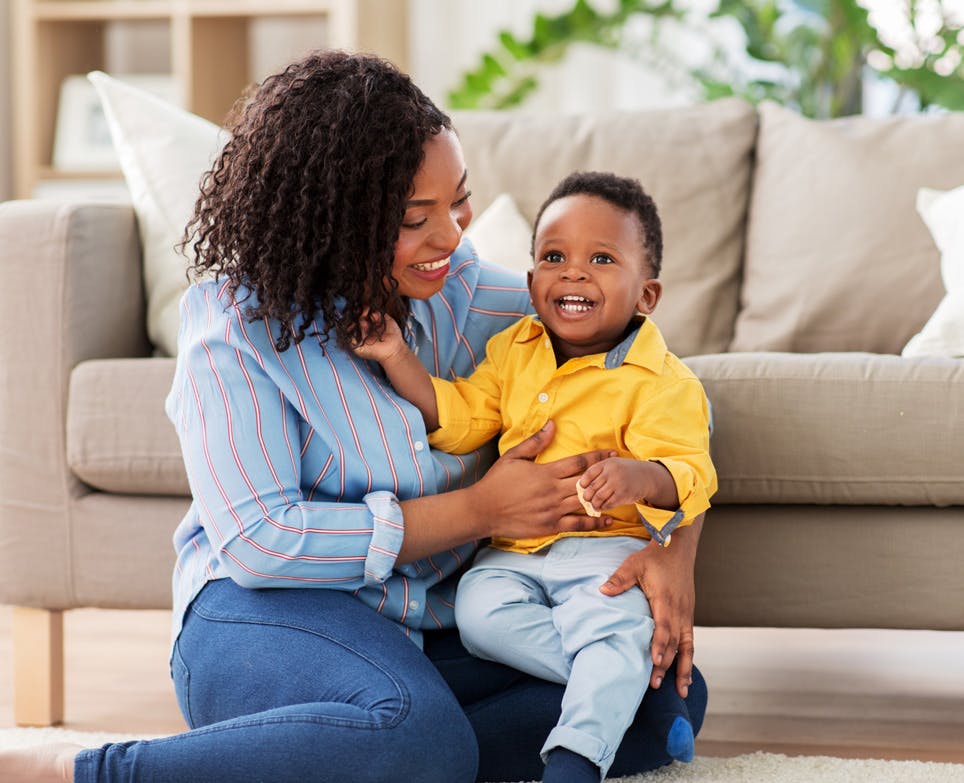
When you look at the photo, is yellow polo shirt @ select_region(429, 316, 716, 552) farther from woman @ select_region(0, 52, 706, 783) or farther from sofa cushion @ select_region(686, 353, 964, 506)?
sofa cushion @ select_region(686, 353, 964, 506)

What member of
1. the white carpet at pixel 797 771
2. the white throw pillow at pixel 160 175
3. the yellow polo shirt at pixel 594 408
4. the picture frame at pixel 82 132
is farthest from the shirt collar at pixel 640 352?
the picture frame at pixel 82 132

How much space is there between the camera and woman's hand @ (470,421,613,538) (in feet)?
4.31

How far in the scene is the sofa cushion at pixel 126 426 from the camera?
167 centimetres

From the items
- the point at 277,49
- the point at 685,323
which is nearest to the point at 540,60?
the point at 277,49

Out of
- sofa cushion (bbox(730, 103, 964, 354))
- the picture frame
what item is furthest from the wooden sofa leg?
the picture frame

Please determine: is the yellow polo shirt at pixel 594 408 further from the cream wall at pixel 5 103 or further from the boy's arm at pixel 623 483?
the cream wall at pixel 5 103

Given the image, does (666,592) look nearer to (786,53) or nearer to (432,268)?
(432,268)

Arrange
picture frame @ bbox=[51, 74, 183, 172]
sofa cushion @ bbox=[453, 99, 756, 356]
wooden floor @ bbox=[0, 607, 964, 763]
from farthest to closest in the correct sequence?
picture frame @ bbox=[51, 74, 183, 172]
sofa cushion @ bbox=[453, 99, 756, 356]
wooden floor @ bbox=[0, 607, 964, 763]

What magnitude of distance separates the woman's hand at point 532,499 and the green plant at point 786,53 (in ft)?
6.88

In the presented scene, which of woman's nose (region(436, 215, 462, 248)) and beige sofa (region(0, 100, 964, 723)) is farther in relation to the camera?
beige sofa (region(0, 100, 964, 723))

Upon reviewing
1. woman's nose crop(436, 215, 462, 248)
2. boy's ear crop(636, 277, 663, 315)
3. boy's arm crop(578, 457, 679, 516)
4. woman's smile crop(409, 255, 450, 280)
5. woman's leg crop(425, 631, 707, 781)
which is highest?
woman's nose crop(436, 215, 462, 248)

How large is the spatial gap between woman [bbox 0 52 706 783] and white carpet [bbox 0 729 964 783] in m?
0.10

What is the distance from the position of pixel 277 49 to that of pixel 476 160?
1.63 metres

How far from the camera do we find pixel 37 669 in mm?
1730
